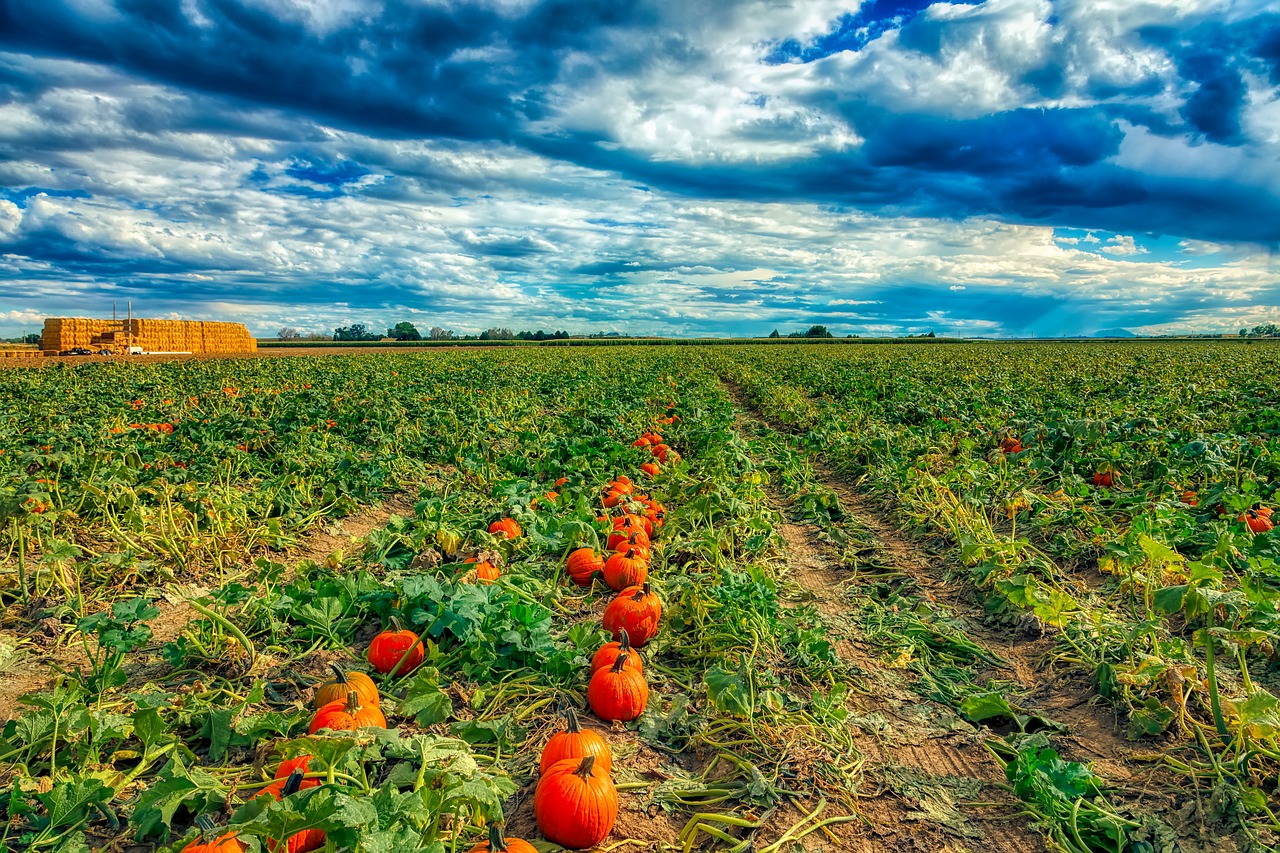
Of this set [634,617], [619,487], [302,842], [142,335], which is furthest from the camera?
[142,335]

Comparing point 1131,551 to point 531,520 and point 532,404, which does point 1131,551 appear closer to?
point 531,520

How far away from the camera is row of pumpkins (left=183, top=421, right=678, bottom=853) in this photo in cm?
245

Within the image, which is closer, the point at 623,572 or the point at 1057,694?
the point at 1057,694

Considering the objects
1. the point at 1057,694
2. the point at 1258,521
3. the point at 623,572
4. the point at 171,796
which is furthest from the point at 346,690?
the point at 1258,521

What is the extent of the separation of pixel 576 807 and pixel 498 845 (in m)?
0.54

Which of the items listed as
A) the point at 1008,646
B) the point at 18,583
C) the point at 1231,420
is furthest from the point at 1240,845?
the point at 1231,420

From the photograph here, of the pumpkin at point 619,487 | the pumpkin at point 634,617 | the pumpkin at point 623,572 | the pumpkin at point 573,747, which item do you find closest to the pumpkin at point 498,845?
the pumpkin at point 573,747

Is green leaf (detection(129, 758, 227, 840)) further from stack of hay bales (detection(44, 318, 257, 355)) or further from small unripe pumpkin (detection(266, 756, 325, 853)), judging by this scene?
stack of hay bales (detection(44, 318, 257, 355))

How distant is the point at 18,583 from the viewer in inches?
195

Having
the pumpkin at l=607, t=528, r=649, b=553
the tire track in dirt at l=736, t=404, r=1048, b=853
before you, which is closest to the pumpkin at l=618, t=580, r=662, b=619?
the pumpkin at l=607, t=528, r=649, b=553

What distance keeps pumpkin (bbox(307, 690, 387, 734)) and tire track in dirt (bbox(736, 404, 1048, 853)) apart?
2.09m

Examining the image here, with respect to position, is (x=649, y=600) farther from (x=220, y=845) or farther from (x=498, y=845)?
(x=220, y=845)

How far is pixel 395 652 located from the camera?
3.62 meters

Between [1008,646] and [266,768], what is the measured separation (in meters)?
4.42
